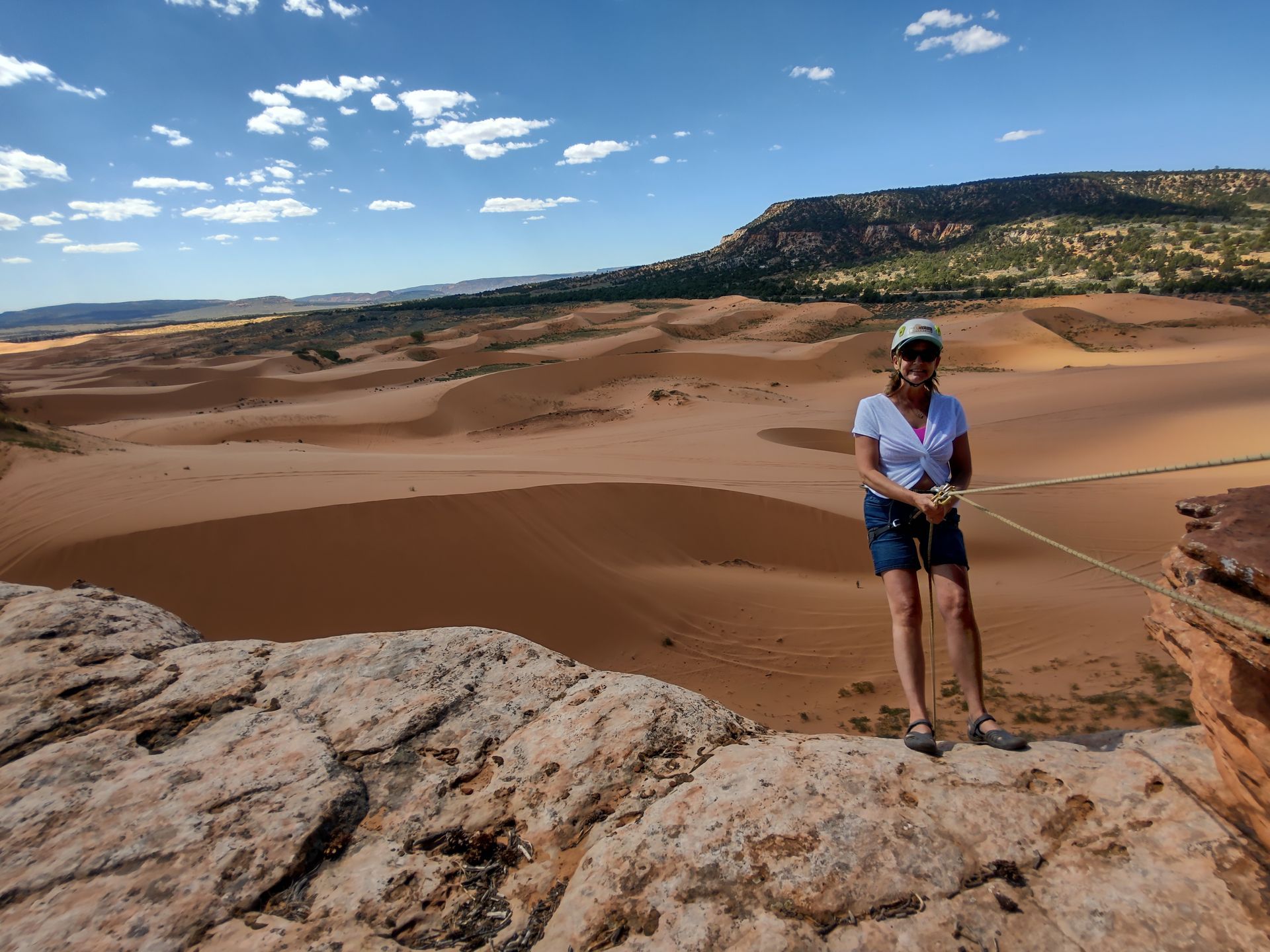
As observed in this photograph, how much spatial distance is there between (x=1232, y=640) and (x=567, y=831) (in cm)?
191

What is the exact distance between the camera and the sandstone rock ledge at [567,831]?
151 centimetres

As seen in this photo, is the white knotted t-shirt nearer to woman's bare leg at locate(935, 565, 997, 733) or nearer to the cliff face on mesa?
woman's bare leg at locate(935, 565, 997, 733)

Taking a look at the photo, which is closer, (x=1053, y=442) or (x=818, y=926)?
(x=818, y=926)

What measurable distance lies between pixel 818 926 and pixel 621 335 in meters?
29.2

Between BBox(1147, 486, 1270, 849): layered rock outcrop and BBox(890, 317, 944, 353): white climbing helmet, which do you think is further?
BBox(890, 317, 944, 353): white climbing helmet

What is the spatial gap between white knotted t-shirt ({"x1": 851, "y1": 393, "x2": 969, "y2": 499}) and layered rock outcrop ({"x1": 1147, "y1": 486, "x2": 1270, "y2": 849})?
87cm

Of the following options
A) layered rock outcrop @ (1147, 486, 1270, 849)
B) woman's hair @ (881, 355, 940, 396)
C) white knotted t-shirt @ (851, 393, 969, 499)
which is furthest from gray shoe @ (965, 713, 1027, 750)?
woman's hair @ (881, 355, 940, 396)

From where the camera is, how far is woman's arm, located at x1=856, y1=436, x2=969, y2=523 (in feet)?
7.95

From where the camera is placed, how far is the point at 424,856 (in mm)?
1826

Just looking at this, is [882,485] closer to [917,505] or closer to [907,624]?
[917,505]

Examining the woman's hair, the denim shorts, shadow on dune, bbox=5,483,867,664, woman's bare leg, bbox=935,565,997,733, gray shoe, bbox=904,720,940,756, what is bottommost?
shadow on dune, bbox=5,483,867,664

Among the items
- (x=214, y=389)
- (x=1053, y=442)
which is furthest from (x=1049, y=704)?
(x=214, y=389)

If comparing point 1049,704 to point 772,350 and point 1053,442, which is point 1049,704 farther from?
point 772,350

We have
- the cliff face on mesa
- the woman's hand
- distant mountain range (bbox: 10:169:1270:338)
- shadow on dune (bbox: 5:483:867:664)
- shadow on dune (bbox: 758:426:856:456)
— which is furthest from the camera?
the cliff face on mesa
